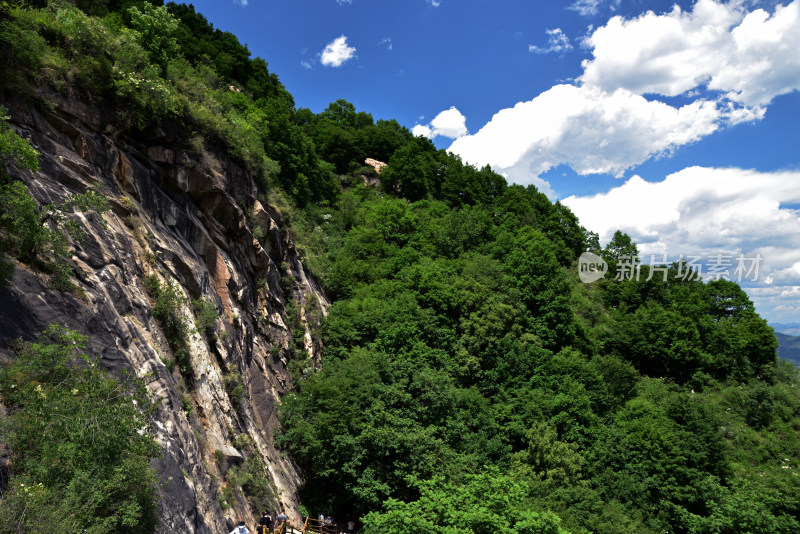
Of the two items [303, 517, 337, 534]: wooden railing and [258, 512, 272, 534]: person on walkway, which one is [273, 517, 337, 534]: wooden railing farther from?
[258, 512, 272, 534]: person on walkway

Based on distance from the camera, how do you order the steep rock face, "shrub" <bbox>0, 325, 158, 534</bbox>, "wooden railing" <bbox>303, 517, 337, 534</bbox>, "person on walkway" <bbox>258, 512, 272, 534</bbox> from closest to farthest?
"shrub" <bbox>0, 325, 158, 534</bbox>, the steep rock face, "person on walkway" <bbox>258, 512, 272, 534</bbox>, "wooden railing" <bbox>303, 517, 337, 534</bbox>

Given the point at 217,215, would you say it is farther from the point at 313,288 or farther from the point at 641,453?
the point at 641,453

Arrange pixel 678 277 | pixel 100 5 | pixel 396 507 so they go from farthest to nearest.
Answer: pixel 678 277 → pixel 100 5 → pixel 396 507

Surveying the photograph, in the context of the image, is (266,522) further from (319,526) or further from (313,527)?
(319,526)

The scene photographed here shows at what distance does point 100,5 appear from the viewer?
2205cm

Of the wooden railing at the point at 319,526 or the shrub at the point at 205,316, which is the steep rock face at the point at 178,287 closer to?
the shrub at the point at 205,316

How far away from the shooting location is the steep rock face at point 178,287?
10.1 m

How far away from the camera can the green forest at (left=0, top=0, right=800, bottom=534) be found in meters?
12.1

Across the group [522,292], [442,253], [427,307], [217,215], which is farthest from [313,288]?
[522,292]

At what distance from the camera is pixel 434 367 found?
89.8 ft

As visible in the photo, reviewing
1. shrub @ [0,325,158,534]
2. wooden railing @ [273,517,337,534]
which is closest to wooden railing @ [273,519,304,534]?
wooden railing @ [273,517,337,534]

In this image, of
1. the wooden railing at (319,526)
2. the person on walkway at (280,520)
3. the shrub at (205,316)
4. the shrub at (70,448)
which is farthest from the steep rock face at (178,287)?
the wooden railing at (319,526)

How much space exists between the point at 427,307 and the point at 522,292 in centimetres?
842

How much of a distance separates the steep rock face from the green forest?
2.75ft
